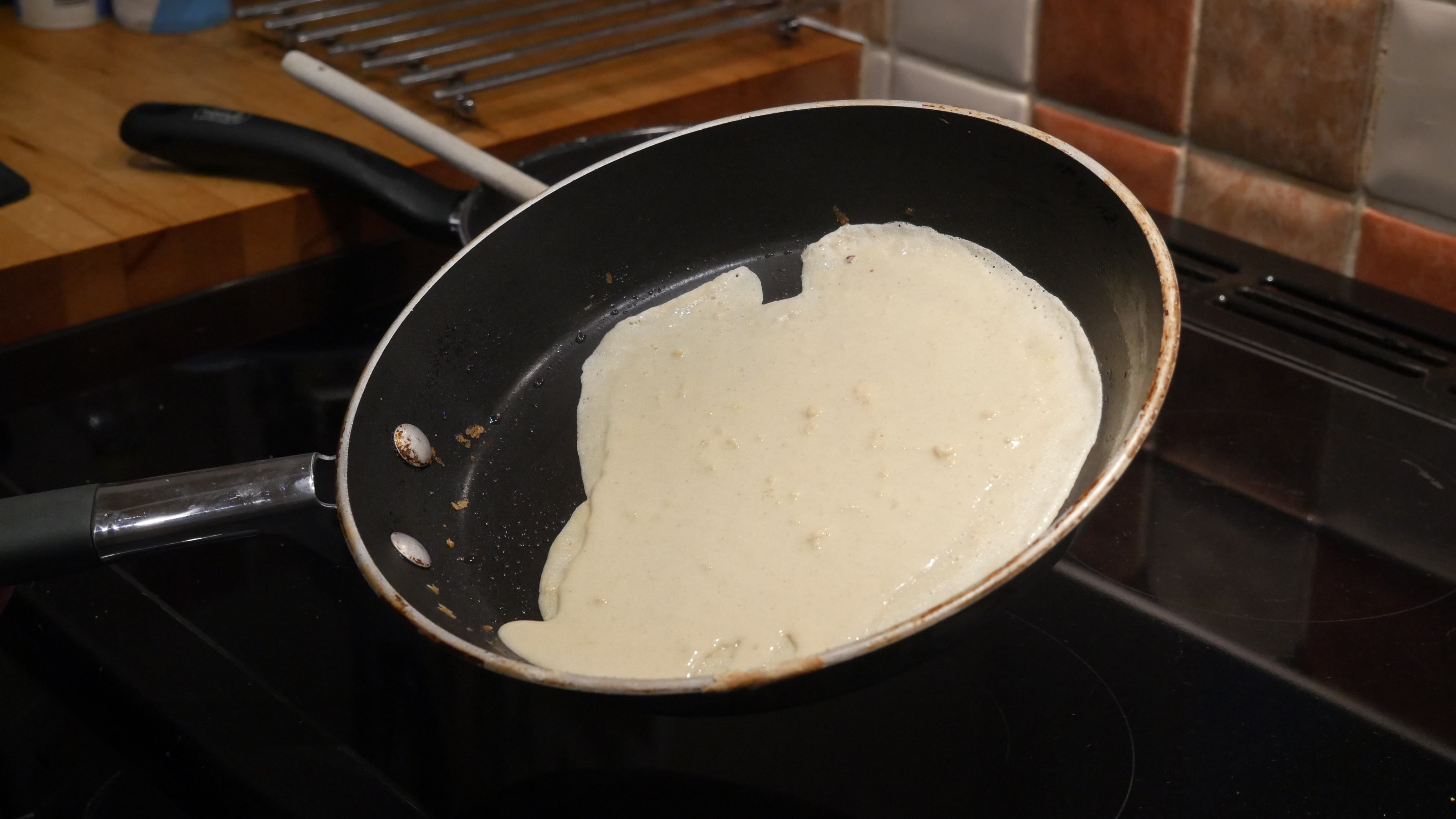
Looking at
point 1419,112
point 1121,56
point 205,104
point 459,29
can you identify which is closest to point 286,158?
point 205,104

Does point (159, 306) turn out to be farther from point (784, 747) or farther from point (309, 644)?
point (784, 747)

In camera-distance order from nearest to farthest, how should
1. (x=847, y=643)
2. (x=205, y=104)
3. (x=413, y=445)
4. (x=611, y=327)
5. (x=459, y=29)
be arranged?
1. (x=847, y=643)
2. (x=413, y=445)
3. (x=611, y=327)
4. (x=205, y=104)
5. (x=459, y=29)

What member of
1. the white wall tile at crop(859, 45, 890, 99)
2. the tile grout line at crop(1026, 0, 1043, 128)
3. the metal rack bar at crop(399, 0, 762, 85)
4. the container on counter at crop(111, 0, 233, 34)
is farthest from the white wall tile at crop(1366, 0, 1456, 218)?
the container on counter at crop(111, 0, 233, 34)

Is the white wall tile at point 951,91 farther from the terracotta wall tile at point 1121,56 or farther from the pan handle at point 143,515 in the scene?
the pan handle at point 143,515

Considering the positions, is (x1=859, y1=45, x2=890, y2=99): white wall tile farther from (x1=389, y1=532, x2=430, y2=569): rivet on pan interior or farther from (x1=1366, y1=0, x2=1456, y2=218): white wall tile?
(x1=389, y1=532, x2=430, y2=569): rivet on pan interior

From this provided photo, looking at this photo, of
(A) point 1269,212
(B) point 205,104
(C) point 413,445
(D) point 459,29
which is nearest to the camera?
(C) point 413,445

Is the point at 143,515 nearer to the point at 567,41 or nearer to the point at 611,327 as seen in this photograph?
the point at 611,327
